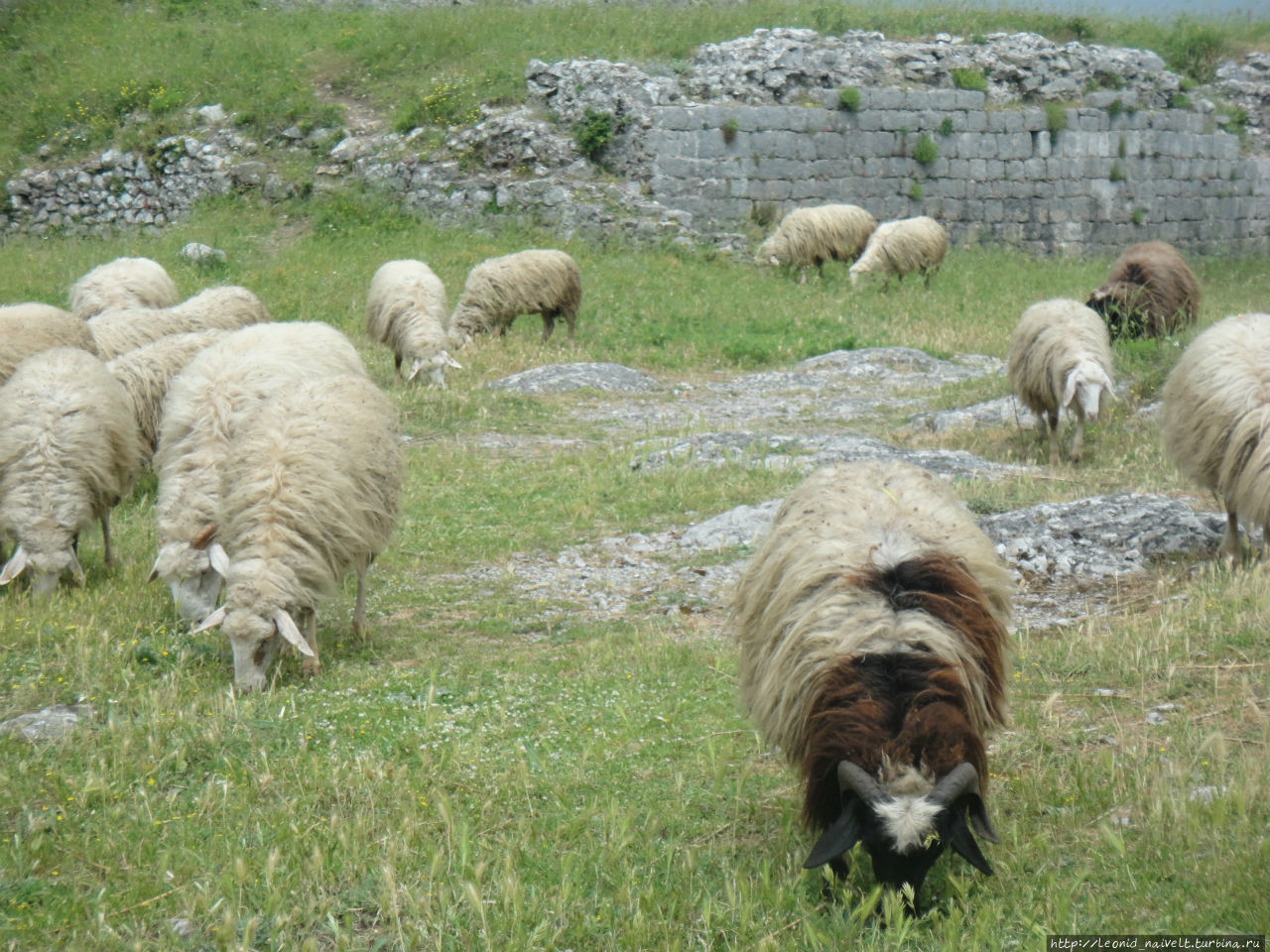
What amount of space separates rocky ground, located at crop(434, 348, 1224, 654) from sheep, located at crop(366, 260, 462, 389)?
2207 mm

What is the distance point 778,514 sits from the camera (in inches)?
184

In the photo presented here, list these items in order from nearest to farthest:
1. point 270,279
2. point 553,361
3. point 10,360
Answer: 1. point 10,360
2. point 553,361
3. point 270,279

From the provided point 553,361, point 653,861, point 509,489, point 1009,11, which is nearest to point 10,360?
point 509,489

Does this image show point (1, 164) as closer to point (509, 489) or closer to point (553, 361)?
point (553, 361)

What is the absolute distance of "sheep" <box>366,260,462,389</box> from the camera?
543 inches

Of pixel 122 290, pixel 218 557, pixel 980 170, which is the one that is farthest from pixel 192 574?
pixel 980 170

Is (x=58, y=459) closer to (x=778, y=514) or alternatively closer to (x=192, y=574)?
(x=192, y=574)

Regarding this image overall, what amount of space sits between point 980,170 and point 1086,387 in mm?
14559

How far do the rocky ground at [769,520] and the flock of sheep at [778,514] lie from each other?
61 cm

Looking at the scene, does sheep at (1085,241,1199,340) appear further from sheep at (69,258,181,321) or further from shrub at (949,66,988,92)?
sheep at (69,258,181,321)

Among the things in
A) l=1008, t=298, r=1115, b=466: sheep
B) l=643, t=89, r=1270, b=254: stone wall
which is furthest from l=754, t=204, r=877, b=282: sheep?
l=1008, t=298, r=1115, b=466: sheep

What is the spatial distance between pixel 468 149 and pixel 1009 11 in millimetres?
13427

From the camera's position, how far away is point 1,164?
73.9ft

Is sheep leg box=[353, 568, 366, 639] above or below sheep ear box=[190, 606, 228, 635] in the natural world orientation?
below
